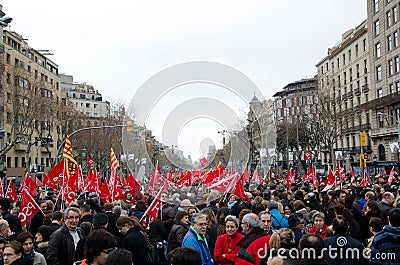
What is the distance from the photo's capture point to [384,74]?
4988 centimetres

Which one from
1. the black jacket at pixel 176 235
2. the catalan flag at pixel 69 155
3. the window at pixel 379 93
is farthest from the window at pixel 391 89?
the black jacket at pixel 176 235

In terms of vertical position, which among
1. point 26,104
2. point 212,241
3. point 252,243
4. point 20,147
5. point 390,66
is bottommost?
point 212,241

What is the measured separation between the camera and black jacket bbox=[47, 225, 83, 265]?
226 inches

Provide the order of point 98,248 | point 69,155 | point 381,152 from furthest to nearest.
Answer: point 381,152, point 69,155, point 98,248

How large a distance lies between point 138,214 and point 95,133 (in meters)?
43.3

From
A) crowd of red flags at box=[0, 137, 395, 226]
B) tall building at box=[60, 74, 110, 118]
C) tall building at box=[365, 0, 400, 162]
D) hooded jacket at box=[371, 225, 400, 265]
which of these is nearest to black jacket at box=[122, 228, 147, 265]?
crowd of red flags at box=[0, 137, 395, 226]

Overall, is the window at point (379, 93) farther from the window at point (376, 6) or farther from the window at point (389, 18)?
the window at point (376, 6)

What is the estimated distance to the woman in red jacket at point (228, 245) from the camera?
5.77 meters

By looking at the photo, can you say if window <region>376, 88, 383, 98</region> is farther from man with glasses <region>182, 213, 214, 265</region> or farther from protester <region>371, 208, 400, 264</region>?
man with glasses <region>182, 213, 214, 265</region>

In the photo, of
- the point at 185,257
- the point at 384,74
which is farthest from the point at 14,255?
the point at 384,74

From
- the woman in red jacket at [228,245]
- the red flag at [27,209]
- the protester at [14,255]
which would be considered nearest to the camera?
the protester at [14,255]

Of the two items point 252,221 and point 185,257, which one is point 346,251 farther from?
point 185,257

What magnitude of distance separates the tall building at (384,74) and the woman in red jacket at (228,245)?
141 feet

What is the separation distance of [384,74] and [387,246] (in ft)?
161
